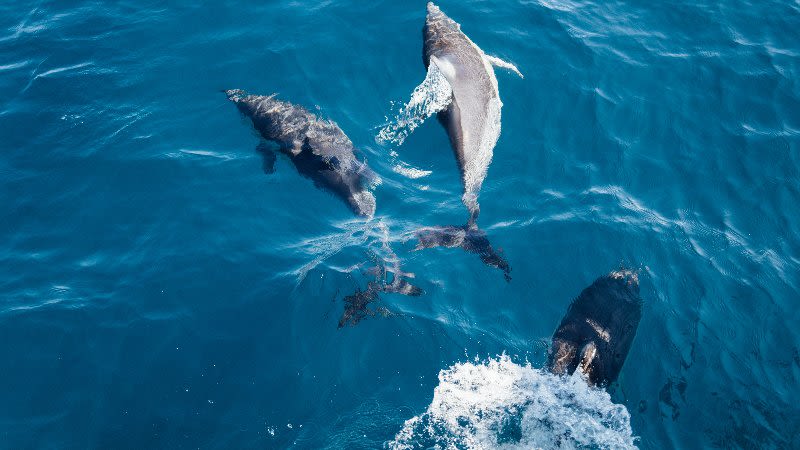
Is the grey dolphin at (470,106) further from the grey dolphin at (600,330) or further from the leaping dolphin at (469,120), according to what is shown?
the grey dolphin at (600,330)

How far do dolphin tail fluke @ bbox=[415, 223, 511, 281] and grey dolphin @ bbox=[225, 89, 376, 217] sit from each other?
5.12ft

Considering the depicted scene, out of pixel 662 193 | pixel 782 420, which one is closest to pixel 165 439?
pixel 782 420

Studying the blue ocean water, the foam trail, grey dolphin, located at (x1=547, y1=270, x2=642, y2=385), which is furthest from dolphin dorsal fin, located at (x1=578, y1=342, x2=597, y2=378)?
the foam trail

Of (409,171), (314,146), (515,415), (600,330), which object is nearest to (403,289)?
(515,415)

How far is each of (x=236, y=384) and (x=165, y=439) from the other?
148 cm

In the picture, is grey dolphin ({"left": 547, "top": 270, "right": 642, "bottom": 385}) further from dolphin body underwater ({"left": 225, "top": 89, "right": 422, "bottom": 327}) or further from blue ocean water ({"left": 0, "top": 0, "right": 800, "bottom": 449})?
dolphin body underwater ({"left": 225, "top": 89, "right": 422, "bottom": 327})

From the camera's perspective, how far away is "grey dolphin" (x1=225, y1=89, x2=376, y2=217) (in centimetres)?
1477

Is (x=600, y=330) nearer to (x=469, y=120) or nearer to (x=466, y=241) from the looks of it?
(x=466, y=241)

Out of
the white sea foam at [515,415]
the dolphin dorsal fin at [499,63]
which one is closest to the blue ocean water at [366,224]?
the white sea foam at [515,415]

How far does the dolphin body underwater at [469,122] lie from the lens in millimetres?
13828

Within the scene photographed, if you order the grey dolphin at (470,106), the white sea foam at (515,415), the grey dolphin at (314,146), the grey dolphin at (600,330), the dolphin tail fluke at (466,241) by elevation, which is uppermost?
the grey dolphin at (470,106)

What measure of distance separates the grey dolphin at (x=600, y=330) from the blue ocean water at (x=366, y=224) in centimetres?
29

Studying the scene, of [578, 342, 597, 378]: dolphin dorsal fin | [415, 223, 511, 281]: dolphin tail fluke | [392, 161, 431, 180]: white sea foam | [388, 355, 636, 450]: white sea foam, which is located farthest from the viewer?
[392, 161, 431, 180]: white sea foam

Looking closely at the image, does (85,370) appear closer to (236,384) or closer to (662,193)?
(236,384)
